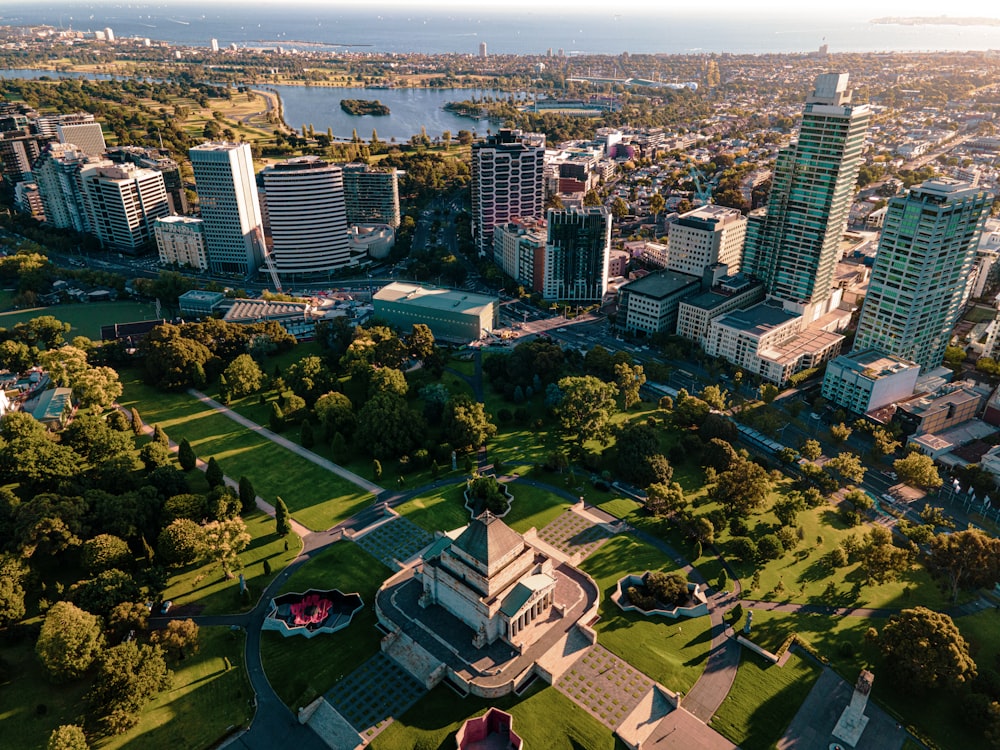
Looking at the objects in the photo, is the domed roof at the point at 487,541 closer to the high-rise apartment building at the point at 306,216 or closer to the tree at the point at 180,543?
the tree at the point at 180,543

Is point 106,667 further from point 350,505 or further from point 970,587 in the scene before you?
point 970,587

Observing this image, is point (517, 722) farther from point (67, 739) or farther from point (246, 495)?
point (246, 495)

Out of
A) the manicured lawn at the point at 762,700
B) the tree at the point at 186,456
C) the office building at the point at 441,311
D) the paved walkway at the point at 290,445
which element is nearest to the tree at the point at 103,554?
the tree at the point at 186,456

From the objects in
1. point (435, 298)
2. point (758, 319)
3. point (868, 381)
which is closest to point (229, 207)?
point (435, 298)

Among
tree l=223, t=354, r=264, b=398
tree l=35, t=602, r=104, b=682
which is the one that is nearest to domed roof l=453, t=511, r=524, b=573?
tree l=35, t=602, r=104, b=682

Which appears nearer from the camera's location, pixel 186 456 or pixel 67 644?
pixel 67 644

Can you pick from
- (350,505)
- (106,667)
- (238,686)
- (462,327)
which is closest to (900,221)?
(462,327)
